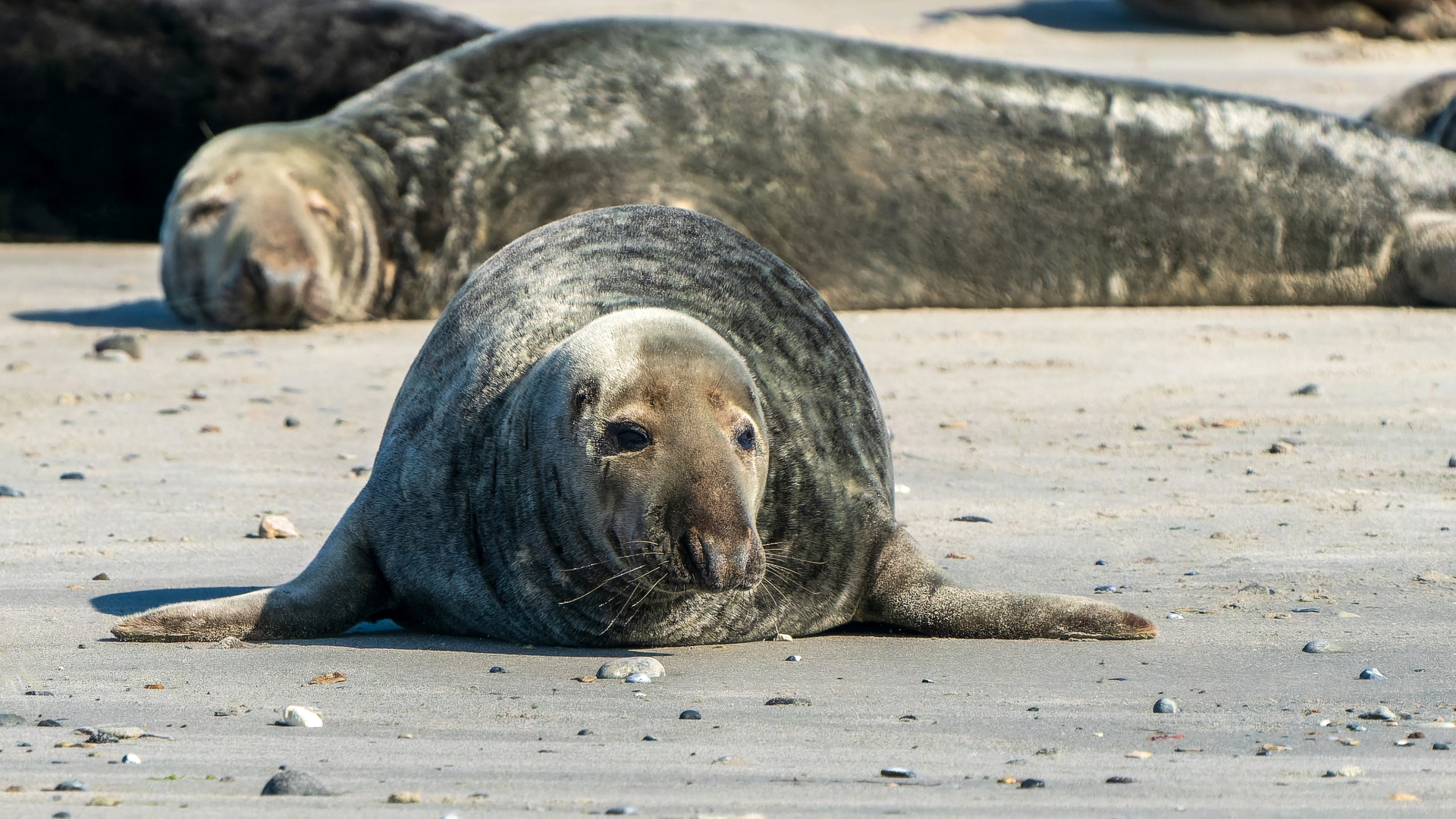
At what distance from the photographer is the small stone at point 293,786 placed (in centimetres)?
230

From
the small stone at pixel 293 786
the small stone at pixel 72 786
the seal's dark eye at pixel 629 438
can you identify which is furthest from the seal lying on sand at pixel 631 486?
the small stone at pixel 72 786

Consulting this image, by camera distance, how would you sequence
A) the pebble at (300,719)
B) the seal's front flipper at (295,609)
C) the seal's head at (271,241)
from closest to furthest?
the pebble at (300,719) < the seal's front flipper at (295,609) < the seal's head at (271,241)

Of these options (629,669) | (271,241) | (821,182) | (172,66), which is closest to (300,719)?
(629,669)

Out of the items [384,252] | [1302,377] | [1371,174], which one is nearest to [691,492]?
[1302,377]

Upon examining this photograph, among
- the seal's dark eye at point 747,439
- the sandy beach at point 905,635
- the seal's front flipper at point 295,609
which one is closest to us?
the sandy beach at point 905,635

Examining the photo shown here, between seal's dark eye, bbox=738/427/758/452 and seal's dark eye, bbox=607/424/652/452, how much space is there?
19 cm

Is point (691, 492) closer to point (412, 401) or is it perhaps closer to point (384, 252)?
point (412, 401)

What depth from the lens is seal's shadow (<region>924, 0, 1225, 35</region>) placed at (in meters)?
21.8

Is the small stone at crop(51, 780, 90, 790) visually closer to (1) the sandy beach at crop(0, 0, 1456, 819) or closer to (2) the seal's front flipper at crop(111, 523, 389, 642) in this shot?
(1) the sandy beach at crop(0, 0, 1456, 819)

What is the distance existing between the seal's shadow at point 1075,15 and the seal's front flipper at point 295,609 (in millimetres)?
18964

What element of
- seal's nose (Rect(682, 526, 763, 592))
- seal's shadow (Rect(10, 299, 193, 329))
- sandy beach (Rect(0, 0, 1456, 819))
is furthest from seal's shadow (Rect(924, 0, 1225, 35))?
seal's nose (Rect(682, 526, 763, 592))

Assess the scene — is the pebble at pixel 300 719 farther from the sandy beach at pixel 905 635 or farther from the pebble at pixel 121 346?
the pebble at pixel 121 346

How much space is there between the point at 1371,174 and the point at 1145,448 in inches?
156

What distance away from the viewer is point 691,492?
3.11 meters
